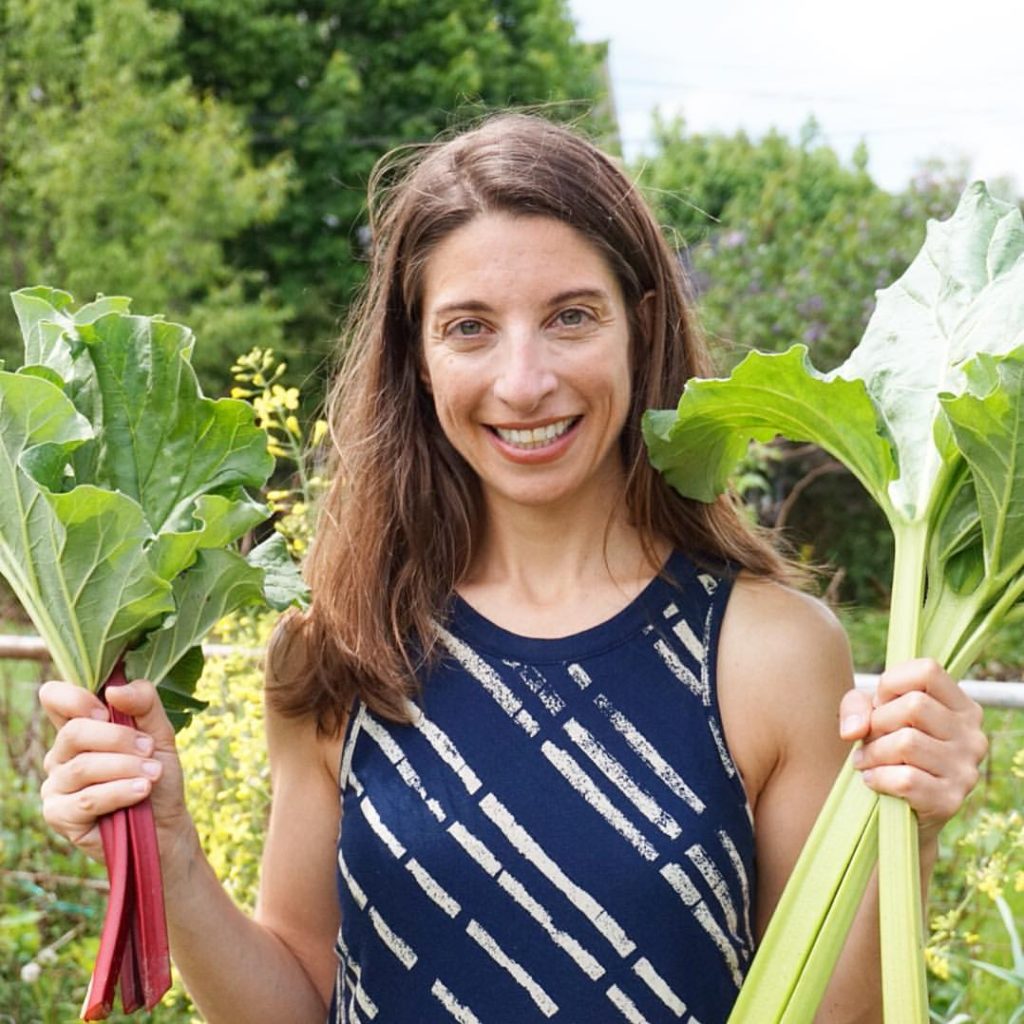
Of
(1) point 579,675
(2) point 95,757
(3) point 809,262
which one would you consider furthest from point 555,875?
(3) point 809,262

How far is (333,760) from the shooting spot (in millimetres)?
2092

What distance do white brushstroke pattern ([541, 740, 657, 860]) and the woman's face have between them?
1.06 ft

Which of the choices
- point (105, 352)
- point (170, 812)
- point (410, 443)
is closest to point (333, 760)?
point (170, 812)

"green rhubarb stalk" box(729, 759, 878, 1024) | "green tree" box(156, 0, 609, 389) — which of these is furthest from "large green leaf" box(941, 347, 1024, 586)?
"green tree" box(156, 0, 609, 389)

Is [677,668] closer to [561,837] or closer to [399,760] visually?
[561,837]

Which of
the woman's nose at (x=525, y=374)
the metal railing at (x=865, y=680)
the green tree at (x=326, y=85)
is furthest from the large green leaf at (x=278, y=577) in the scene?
the green tree at (x=326, y=85)

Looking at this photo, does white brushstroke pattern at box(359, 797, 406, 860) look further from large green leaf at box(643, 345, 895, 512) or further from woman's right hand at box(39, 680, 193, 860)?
large green leaf at box(643, 345, 895, 512)

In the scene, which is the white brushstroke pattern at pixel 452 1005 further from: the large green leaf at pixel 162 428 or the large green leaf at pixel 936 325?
the large green leaf at pixel 936 325

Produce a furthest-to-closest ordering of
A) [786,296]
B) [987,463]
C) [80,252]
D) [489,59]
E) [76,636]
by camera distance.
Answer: [489,59]
[80,252]
[786,296]
[76,636]
[987,463]

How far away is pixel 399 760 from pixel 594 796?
27 cm

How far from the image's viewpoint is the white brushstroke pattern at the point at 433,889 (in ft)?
6.31

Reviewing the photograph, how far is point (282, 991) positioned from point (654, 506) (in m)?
0.83

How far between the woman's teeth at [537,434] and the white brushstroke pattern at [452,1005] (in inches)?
27.1

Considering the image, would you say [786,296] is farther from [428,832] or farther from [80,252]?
[428,832]
